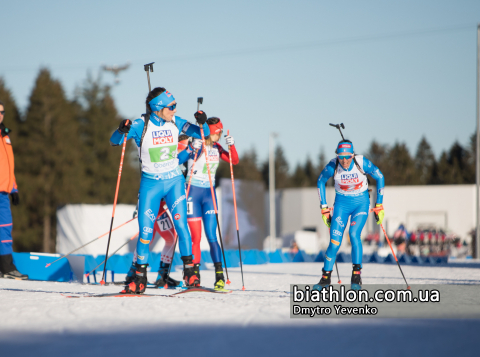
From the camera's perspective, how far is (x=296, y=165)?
298ft

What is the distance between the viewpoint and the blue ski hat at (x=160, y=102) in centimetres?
589

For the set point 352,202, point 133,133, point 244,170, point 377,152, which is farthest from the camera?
point 377,152

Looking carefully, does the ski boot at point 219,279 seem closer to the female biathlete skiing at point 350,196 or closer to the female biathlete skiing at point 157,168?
the female biathlete skiing at point 157,168

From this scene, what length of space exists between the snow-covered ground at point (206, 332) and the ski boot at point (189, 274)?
1314 millimetres

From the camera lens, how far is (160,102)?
19.3 feet

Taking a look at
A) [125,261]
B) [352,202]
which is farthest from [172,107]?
[125,261]

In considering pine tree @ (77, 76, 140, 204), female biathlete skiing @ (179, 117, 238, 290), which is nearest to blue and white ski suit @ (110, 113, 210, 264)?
female biathlete skiing @ (179, 117, 238, 290)

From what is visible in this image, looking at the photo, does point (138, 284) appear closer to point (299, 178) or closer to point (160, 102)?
point (160, 102)

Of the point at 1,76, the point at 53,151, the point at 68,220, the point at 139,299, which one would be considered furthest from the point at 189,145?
the point at 1,76

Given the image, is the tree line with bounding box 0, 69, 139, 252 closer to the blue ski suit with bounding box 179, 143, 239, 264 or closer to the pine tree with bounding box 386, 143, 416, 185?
the blue ski suit with bounding box 179, 143, 239, 264

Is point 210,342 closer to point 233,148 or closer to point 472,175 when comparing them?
point 233,148

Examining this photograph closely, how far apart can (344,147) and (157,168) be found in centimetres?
231

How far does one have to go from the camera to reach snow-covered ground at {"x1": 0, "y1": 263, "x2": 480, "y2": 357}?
3029 mm

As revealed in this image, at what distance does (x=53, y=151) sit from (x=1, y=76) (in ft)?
23.6
